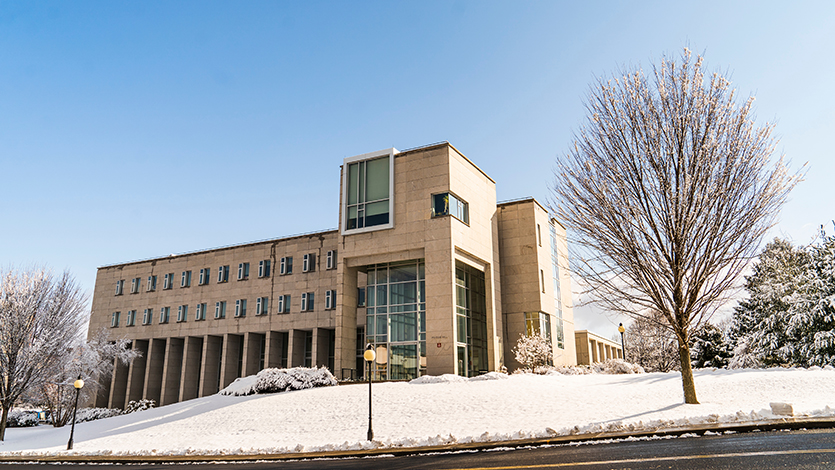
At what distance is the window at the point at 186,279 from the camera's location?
5062 centimetres

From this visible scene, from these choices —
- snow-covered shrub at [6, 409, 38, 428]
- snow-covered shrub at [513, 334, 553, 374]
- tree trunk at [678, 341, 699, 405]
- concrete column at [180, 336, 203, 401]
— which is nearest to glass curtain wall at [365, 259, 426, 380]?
snow-covered shrub at [513, 334, 553, 374]

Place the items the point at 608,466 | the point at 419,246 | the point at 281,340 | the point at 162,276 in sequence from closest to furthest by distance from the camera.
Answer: the point at 608,466 < the point at 419,246 < the point at 281,340 < the point at 162,276

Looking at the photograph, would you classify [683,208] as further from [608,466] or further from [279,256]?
[279,256]

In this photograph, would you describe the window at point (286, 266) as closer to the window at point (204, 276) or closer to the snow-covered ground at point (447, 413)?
the window at point (204, 276)

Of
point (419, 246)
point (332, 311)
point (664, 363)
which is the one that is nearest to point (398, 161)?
point (419, 246)

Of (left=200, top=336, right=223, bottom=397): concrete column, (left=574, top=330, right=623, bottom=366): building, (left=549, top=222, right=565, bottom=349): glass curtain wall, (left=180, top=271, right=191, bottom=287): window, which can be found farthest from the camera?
(left=574, top=330, right=623, bottom=366): building

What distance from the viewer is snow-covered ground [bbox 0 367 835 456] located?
53.1 ft

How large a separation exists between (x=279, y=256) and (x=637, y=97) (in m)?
34.6

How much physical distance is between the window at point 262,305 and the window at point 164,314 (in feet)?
35.4

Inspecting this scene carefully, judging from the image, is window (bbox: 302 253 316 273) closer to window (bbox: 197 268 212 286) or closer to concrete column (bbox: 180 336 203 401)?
window (bbox: 197 268 212 286)

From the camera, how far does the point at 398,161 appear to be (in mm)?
35906

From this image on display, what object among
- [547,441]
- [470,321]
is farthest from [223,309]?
[547,441]

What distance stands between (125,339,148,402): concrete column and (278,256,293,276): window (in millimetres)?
17061

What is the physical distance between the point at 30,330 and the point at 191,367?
60.0ft
